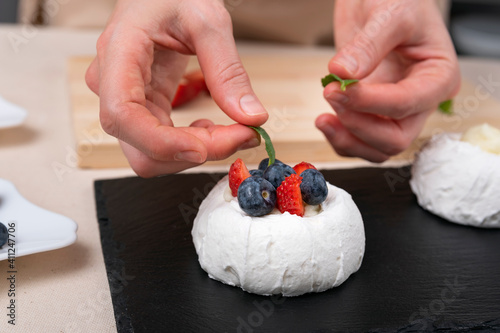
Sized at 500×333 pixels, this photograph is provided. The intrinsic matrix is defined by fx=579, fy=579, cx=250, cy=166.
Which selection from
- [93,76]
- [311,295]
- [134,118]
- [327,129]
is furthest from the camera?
[327,129]

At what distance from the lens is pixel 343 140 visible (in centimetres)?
182

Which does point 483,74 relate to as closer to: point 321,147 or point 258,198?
point 321,147

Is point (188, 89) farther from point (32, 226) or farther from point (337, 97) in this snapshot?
point (32, 226)

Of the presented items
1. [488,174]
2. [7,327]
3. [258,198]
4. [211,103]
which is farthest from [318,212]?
[211,103]

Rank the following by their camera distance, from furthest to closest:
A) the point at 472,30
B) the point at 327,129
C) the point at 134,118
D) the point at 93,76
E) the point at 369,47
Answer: the point at 472,30, the point at 327,129, the point at 369,47, the point at 93,76, the point at 134,118

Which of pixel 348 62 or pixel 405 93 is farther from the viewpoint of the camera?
pixel 405 93

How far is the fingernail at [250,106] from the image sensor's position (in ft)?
4.30

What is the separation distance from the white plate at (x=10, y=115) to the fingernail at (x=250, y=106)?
988 mm

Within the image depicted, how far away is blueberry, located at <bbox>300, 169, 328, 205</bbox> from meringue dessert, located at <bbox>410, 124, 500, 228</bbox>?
516mm

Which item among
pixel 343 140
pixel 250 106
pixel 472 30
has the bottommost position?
pixel 472 30

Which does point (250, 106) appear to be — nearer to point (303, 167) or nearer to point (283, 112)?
point (303, 167)

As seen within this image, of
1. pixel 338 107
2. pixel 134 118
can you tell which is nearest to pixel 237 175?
pixel 134 118

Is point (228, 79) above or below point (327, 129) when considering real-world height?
above

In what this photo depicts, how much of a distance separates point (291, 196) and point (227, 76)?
314 millimetres
